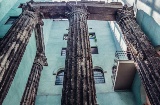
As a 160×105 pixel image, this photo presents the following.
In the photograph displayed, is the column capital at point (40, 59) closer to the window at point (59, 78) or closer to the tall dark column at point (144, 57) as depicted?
the window at point (59, 78)

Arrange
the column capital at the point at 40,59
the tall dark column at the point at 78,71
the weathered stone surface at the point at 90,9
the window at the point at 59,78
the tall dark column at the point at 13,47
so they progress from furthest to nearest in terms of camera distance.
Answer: the window at the point at 59,78
the column capital at the point at 40,59
the weathered stone surface at the point at 90,9
the tall dark column at the point at 13,47
the tall dark column at the point at 78,71

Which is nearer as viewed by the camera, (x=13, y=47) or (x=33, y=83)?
(x=13, y=47)

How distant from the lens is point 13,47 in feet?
30.2

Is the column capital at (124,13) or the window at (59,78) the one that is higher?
the column capital at (124,13)

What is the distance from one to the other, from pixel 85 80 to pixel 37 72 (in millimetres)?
7487

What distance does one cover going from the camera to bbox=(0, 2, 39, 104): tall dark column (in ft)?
25.0

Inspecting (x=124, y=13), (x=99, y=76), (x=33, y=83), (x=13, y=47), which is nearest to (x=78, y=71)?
(x=13, y=47)

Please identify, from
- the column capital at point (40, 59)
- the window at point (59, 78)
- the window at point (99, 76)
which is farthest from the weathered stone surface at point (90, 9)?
the window at point (59, 78)

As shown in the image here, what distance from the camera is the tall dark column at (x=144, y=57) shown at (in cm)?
705

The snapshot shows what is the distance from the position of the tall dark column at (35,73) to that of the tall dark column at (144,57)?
245 inches

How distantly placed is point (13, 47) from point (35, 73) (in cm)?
467

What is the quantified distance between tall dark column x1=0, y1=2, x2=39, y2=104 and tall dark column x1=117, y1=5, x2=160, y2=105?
5.57 metres

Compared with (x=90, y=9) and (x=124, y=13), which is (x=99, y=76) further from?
(x=124, y=13)

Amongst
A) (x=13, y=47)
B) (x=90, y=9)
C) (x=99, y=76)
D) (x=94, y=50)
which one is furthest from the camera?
(x=94, y=50)
